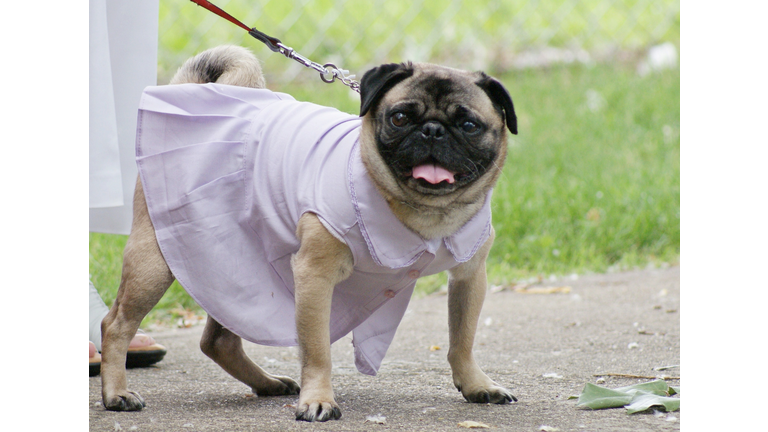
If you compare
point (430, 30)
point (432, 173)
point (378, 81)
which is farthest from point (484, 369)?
point (430, 30)

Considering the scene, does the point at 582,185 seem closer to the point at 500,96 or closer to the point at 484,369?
the point at 484,369

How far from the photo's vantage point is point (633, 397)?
2291 mm

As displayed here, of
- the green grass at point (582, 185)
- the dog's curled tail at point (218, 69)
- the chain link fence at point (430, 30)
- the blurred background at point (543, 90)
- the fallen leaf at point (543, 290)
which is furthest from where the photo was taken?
the chain link fence at point (430, 30)

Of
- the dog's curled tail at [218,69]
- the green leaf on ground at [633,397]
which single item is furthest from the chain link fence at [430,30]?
the green leaf on ground at [633,397]

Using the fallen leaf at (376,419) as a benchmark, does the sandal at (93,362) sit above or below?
below

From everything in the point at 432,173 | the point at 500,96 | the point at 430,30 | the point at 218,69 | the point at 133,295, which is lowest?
the point at 133,295

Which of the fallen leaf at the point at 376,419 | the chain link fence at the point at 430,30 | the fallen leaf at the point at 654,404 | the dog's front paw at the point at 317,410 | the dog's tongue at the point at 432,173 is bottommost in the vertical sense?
the fallen leaf at the point at 376,419

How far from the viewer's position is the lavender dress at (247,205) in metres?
2.42

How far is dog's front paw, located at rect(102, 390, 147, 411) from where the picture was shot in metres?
2.34

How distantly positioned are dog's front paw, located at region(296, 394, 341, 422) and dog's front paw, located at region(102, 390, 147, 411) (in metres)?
0.55

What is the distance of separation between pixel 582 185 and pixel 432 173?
3.96 m

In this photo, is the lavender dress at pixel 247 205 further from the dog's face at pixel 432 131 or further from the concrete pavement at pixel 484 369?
the concrete pavement at pixel 484 369

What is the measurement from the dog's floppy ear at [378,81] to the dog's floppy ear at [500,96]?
0.23 meters
